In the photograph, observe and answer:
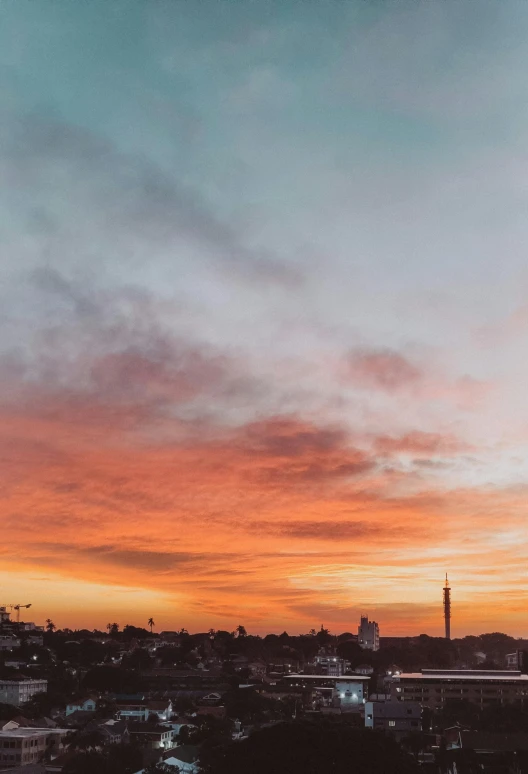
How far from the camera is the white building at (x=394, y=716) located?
51.1m

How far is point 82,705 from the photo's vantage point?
60.8m

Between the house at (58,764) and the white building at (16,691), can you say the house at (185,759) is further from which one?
the white building at (16,691)

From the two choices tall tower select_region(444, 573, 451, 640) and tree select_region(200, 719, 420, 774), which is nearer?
tree select_region(200, 719, 420, 774)

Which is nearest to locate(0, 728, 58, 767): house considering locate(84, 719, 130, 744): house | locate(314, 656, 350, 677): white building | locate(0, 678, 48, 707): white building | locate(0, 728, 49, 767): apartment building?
locate(0, 728, 49, 767): apartment building

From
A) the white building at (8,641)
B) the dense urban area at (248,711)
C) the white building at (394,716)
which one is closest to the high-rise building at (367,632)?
the dense urban area at (248,711)

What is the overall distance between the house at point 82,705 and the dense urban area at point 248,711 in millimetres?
171

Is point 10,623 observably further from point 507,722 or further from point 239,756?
point 239,756

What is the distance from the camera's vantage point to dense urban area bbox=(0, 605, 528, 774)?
26078 mm

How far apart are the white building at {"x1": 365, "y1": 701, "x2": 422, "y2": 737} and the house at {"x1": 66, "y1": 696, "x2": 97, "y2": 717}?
866 inches

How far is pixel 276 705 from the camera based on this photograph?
55875 millimetres

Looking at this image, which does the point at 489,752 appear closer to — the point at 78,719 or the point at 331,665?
the point at 78,719

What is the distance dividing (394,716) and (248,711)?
10.2 meters

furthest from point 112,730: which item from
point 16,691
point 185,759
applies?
point 16,691

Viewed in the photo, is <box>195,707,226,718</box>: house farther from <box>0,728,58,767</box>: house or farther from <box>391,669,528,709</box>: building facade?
<box>391,669,528,709</box>: building facade
